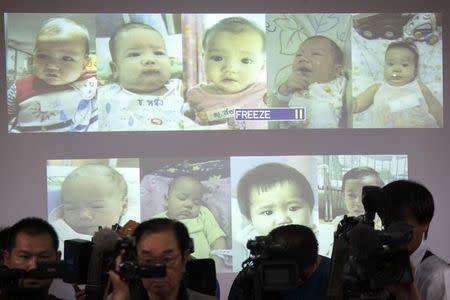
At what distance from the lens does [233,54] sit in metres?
5.04

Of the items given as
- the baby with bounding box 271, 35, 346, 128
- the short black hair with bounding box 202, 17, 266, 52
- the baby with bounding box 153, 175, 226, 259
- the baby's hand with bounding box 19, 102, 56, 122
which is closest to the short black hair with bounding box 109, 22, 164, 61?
the short black hair with bounding box 202, 17, 266, 52

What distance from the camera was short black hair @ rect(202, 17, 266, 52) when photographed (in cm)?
500

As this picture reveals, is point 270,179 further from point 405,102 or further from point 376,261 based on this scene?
point 376,261

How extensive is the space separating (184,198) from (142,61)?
3.02 feet

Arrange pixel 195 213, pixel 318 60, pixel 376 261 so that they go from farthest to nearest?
pixel 318 60 → pixel 195 213 → pixel 376 261

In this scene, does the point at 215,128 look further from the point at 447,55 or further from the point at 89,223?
the point at 447,55

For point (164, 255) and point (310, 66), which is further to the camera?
point (310, 66)

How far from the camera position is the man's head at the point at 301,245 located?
9.82 feet

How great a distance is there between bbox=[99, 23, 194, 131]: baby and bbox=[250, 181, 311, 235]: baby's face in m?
0.69

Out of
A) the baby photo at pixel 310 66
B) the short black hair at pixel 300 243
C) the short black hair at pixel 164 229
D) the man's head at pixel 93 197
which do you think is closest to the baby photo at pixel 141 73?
the man's head at pixel 93 197

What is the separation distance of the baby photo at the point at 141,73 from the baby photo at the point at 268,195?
496 millimetres

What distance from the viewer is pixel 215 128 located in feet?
16.4

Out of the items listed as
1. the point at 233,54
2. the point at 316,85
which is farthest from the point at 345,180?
the point at 233,54

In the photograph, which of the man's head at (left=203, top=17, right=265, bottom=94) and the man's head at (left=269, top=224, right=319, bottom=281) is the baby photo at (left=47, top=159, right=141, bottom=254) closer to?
the man's head at (left=203, top=17, right=265, bottom=94)
